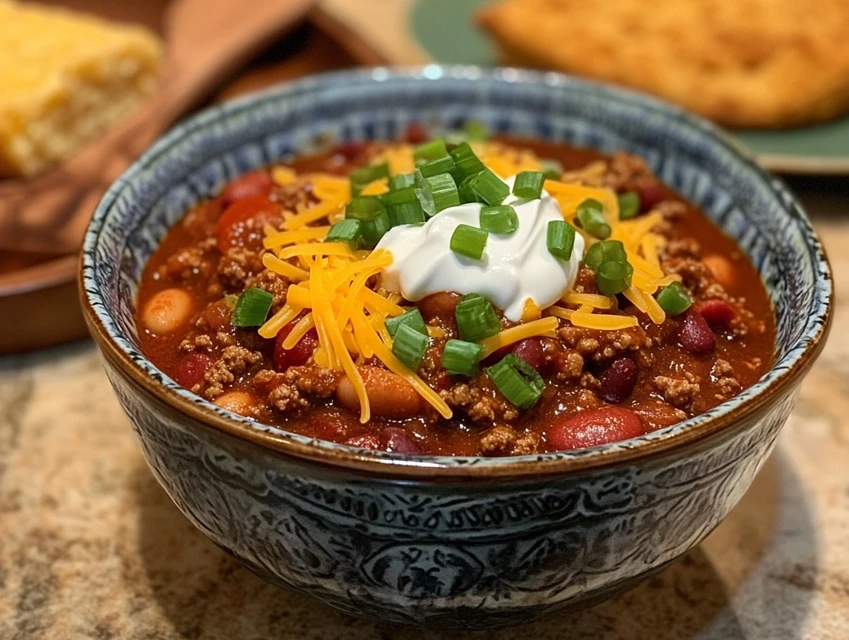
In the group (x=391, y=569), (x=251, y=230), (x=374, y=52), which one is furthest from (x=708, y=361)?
(x=374, y=52)

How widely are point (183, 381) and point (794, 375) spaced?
49.0 inches

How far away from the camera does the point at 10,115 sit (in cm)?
355

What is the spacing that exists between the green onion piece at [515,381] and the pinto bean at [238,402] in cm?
50

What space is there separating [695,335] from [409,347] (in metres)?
0.68

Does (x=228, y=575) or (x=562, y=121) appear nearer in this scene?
(x=228, y=575)

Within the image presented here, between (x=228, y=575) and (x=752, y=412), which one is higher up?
(x=752, y=412)

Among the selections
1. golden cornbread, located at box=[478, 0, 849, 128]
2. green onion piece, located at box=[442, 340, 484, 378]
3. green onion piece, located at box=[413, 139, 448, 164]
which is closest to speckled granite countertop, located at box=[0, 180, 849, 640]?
green onion piece, located at box=[442, 340, 484, 378]

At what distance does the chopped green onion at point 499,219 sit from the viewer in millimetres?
2064

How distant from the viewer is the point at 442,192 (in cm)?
216

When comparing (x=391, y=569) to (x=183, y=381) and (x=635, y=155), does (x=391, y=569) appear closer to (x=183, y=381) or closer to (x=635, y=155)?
(x=183, y=381)

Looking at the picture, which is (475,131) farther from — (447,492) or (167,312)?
(447,492)

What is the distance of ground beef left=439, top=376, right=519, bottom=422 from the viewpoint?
191 cm

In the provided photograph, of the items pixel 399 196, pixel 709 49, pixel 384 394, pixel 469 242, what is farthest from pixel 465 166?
pixel 709 49

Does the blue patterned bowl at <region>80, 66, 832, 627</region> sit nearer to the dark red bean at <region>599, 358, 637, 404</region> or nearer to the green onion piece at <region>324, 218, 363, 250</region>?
the dark red bean at <region>599, 358, 637, 404</region>
